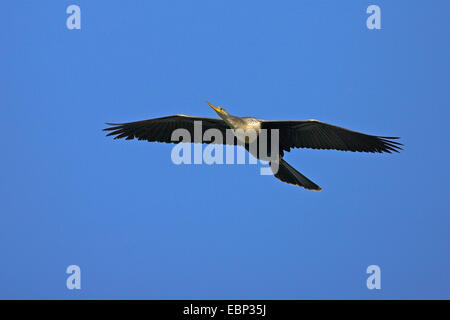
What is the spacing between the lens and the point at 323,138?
1287 centimetres

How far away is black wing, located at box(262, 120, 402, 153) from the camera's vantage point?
1250cm

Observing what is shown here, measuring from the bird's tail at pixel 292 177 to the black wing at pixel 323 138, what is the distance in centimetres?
43

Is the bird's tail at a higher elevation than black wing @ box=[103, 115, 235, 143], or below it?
below

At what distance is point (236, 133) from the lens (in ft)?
41.2

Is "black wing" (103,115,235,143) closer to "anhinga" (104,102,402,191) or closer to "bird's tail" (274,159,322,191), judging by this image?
"anhinga" (104,102,402,191)

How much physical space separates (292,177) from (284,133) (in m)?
0.90

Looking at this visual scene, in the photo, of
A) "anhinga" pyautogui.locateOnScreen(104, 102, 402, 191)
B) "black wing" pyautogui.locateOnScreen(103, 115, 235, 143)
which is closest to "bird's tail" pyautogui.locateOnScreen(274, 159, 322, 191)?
"anhinga" pyautogui.locateOnScreen(104, 102, 402, 191)

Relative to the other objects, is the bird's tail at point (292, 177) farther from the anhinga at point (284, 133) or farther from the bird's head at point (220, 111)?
the bird's head at point (220, 111)

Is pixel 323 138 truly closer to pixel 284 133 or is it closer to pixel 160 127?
pixel 284 133

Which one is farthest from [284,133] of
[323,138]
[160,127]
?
[160,127]

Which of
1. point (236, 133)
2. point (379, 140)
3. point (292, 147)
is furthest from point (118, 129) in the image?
point (379, 140)
